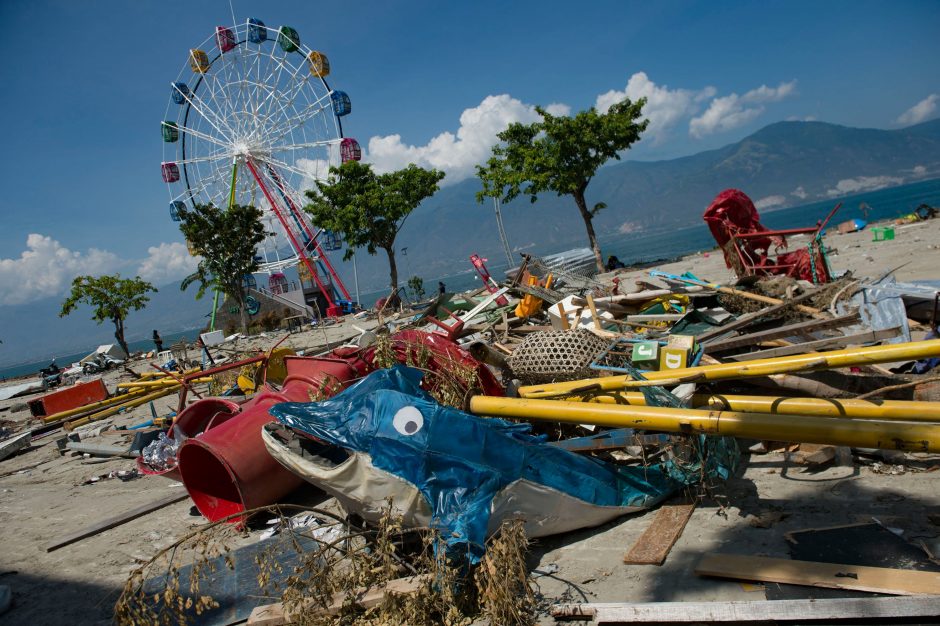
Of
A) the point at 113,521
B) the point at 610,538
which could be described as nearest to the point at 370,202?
the point at 113,521

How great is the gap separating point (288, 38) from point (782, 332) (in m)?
41.0

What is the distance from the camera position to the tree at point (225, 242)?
30.2m

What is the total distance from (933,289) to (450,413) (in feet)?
21.1

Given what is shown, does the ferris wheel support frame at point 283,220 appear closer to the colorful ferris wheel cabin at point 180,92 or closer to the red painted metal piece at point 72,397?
the colorful ferris wheel cabin at point 180,92

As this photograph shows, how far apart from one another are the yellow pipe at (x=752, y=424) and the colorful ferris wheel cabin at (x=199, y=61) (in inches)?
1740

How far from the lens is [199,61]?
127 ft

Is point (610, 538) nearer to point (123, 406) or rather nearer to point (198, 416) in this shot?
point (198, 416)

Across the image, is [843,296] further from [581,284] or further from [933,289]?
[581,284]

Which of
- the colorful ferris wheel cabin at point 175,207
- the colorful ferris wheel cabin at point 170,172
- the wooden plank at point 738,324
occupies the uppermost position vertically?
the colorful ferris wheel cabin at point 170,172

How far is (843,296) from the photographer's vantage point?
6.86 metres

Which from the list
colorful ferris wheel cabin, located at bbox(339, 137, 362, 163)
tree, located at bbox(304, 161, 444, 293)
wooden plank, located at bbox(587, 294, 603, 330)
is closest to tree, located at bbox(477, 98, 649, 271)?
tree, located at bbox(304, 161, 444, 293)

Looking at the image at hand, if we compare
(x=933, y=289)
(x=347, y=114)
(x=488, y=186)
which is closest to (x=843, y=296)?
(x=933, y=289)

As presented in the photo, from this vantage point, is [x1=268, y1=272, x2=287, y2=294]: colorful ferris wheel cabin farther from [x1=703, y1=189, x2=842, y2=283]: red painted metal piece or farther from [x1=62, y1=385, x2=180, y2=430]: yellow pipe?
[x1=703, y1=189, x2=842, y2=283]: red painted metal piece

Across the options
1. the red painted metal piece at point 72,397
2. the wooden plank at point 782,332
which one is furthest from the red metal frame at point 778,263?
the red painted metal piece at point 72,397
